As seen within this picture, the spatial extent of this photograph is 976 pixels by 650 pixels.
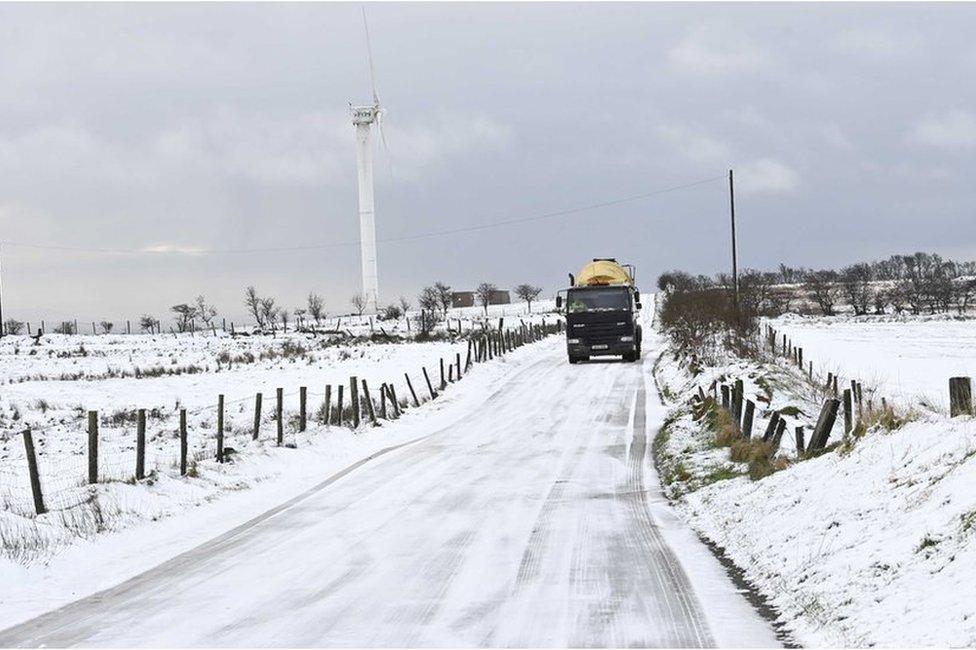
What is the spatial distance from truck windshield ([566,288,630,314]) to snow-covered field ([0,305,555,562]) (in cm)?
641

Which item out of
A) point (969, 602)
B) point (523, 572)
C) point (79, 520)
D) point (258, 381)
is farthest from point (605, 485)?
point (258, 381)

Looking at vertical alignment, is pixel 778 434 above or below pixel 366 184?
below

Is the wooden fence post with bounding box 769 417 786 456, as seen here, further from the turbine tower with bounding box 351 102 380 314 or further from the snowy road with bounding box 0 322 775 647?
the turbine tower with bounding box 351 102 380 314

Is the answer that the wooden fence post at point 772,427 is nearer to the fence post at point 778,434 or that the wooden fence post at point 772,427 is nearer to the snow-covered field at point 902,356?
the fence post at point 778,434

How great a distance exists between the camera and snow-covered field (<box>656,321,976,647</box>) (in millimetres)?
5766

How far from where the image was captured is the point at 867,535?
729cm

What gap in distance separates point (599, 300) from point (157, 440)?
21.2 metres

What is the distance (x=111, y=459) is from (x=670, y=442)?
1046cm

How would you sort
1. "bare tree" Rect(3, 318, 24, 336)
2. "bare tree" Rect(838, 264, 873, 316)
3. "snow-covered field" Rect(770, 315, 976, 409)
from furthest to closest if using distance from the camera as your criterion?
"bare tree" Rect(838, 264, 873, 316) → "bare tree" Rect(3, 318, 24, 336) → "snow-covered field" Rect(770, 315, 976, 409)

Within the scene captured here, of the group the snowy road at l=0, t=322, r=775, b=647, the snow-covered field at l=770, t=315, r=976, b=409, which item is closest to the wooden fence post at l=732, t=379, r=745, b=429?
the snowy road at l=0, t=322, r=775, b=647

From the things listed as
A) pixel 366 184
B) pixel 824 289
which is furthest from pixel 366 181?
pixel 824 289

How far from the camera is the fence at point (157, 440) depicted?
41.6 ft

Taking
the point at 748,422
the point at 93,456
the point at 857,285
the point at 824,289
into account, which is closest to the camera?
the point at 93,456

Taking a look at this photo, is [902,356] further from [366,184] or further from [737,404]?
[366,184]
